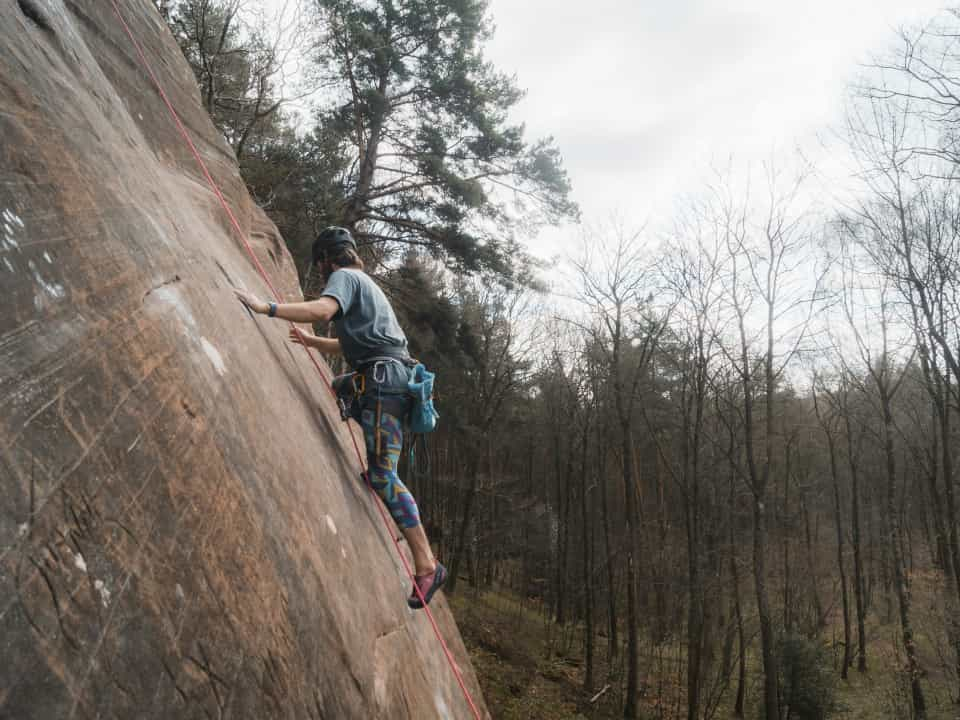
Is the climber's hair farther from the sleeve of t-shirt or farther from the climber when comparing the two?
the sleeve of t-shirt

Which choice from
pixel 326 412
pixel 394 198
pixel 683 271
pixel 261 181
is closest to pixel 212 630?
pixel 326 412

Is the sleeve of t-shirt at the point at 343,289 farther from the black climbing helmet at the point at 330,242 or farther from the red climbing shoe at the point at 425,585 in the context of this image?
the red climbing shoe at the point at 425,585

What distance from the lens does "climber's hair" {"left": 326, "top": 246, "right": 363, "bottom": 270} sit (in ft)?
11.3

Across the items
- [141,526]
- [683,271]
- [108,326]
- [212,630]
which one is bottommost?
[212,630]

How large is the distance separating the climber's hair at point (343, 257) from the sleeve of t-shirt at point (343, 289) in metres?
0.26

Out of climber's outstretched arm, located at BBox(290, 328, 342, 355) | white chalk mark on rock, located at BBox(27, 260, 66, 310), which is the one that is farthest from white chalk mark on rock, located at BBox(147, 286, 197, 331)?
climber's outstretched arm, located at BBox(290, 328, 342, 355)

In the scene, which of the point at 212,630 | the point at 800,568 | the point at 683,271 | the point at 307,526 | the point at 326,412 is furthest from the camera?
the point at 800,568

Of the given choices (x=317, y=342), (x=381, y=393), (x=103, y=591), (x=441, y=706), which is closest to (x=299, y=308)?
(x=381, y=393)

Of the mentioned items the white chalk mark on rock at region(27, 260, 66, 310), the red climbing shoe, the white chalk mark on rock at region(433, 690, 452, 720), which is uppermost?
the white chalk mark on rock at region(27, 260, 66, 310)

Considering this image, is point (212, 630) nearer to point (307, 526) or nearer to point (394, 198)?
point (307, 526)

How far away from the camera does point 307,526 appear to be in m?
2.26

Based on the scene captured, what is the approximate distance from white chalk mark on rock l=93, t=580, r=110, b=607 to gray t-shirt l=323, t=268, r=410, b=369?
6.82ft

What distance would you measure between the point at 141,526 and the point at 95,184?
1214 mm

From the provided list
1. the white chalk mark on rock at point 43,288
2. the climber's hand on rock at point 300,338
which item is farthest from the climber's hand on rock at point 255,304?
the white chalk mark on rock at point 43,288
